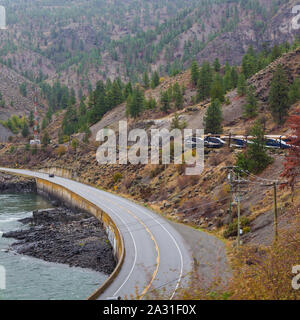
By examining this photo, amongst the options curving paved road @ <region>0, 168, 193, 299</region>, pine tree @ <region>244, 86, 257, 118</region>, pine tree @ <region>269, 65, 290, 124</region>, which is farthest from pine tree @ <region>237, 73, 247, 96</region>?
curving paved road @ <region>0, 168, 193, 299</region>

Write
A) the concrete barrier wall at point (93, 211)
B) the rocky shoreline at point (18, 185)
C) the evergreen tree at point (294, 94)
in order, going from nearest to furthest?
the concrete barrier wall at point (93, 211) < the evergreen tree at point (294, 94) < the rocky shoreline at point (18, 185)

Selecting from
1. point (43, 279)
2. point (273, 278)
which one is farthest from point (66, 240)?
point (273, 278)

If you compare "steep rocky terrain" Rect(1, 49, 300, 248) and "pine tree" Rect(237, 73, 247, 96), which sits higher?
"pine tree" Rect(237, 73, 247, 96)

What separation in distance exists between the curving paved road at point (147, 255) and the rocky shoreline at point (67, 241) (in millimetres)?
2519

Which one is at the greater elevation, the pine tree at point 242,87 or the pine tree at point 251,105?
the pine tree at point 242,87

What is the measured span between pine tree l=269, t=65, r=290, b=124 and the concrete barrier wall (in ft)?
99.2

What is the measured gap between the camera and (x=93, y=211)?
4650 cm

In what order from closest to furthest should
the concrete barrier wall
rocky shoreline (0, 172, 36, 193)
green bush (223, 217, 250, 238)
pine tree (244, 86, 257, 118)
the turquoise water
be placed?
the concrete barrier wall < the turquoise water < green bush (223, 217, 250, 238) < pine tree (244, 86, 257, 118) < rocky shoreline (0, 172, 36, 193)

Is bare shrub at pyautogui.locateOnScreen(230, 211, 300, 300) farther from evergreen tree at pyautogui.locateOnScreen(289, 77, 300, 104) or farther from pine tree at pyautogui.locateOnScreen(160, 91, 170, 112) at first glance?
pine tree at pyautogui.locateOnScreen(160, 91, 170, 112)

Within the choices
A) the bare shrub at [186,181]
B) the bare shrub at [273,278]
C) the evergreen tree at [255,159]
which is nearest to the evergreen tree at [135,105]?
the bare shrub at [186,181]

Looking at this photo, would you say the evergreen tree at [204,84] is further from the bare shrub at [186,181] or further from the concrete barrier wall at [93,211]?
the bare shrub at [186,181]

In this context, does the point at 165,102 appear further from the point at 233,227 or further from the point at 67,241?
the point at 233,227

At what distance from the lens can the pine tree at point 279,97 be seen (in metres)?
53.4

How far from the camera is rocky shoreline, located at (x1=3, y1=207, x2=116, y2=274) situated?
3133 cm
